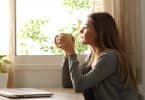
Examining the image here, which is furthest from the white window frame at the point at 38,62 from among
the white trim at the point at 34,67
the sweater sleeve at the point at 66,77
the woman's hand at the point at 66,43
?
the woman's hand at the point at 66,43

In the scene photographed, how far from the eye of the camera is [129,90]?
74.1 inches

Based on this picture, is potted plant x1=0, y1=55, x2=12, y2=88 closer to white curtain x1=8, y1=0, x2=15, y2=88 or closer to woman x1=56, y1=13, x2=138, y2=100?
white curtain x1=8, y1=0, x2=15, y2=88

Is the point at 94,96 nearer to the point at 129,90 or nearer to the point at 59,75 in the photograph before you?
the point at 129,90

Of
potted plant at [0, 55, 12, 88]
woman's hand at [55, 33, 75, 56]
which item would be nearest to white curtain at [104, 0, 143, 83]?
woman's hand at [55, 33, 75, 56]

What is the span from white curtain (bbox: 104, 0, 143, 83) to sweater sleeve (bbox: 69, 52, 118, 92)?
1.32ft

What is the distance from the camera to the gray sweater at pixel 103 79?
177 cm

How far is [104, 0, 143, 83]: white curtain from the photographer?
2186mm

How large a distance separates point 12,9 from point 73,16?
0.44 m

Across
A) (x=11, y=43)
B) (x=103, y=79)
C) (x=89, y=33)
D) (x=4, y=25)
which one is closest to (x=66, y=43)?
(x=89, y=33)

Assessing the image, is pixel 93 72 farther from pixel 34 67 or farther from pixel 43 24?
pixel 43 24

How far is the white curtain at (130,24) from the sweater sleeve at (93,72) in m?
0.40

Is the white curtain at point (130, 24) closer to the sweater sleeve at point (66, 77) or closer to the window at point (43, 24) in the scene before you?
the window at point (43, 24)

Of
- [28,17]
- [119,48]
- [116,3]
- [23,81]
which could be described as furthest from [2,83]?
[116,3]

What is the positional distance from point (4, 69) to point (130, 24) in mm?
902
